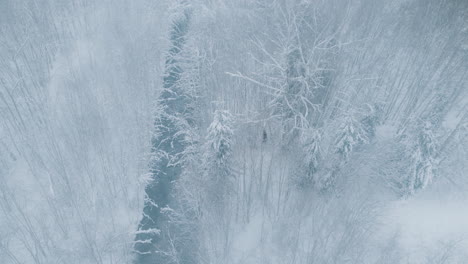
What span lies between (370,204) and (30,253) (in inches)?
690

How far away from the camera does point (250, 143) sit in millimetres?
19719

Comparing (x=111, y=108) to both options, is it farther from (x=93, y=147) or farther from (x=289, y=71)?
(x=289, y=71)

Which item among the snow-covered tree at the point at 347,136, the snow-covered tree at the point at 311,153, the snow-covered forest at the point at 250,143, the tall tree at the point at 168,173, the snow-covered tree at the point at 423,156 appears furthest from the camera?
the tall tree at the point at 168,173

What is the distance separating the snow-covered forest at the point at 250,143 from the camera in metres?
16.9

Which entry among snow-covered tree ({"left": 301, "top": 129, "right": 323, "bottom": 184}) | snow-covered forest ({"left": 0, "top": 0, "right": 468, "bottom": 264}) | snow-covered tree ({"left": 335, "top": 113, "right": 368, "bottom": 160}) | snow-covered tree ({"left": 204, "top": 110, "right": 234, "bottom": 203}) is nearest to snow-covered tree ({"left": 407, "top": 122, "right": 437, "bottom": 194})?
snow-covered forest ({"left": 0, "top": 0, "right": 468, "bottom": 264})

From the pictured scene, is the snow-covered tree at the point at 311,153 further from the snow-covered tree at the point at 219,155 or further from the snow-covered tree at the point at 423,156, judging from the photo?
the snow-covered tree at the point at 423,156

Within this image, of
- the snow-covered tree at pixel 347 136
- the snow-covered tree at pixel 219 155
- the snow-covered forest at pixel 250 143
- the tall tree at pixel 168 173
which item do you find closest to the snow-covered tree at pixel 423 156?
the snow-covered forest at pixel 250 143

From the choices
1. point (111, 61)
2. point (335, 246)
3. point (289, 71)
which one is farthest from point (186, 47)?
point (335, 246)

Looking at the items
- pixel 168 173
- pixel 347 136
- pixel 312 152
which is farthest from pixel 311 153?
pixel 168 173

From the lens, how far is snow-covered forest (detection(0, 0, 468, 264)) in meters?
16.9

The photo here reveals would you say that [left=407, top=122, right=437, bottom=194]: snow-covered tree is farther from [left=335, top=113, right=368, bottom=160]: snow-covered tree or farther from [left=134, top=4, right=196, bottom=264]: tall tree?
[left=134, top=4, right=196, bottom=264]: tall tree

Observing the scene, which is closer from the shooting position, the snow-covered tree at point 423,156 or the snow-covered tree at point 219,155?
the snow-covered tree at point 219,155

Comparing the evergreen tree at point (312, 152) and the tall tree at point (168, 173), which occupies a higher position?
the evergreen tree at point (312, 152)

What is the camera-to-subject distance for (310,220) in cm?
1795
